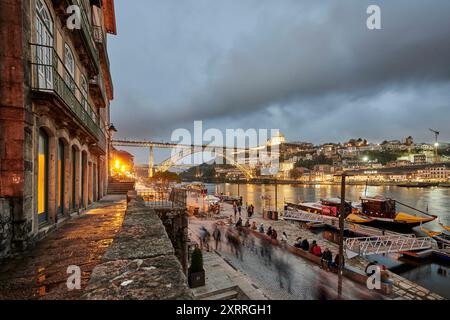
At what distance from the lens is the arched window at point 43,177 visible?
20.6 ft

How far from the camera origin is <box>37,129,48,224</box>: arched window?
6.27 metres

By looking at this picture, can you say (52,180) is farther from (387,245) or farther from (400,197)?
(400,197)

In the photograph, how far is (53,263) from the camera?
4.05m

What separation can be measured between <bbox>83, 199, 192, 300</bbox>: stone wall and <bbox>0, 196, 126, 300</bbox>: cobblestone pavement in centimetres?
83

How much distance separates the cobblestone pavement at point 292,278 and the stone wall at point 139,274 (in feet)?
28.2

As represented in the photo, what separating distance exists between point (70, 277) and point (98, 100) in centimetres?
1482

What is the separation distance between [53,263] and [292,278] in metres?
11.0

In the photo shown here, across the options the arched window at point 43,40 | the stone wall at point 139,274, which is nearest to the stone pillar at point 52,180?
the arched window at point 43,40

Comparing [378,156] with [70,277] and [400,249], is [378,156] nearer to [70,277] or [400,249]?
[400,249]

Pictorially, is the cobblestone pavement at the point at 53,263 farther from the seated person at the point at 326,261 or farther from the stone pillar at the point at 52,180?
the seated person at the point at 326,261

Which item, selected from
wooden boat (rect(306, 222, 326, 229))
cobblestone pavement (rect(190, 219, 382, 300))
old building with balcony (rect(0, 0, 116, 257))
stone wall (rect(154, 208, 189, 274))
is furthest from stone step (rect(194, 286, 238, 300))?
wooden boat (rect(306, 222, 326, 229))

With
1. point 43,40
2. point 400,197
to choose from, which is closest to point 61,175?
point 43,40

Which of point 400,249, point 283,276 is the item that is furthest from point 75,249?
point 400,249

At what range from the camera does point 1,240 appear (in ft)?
13.6
